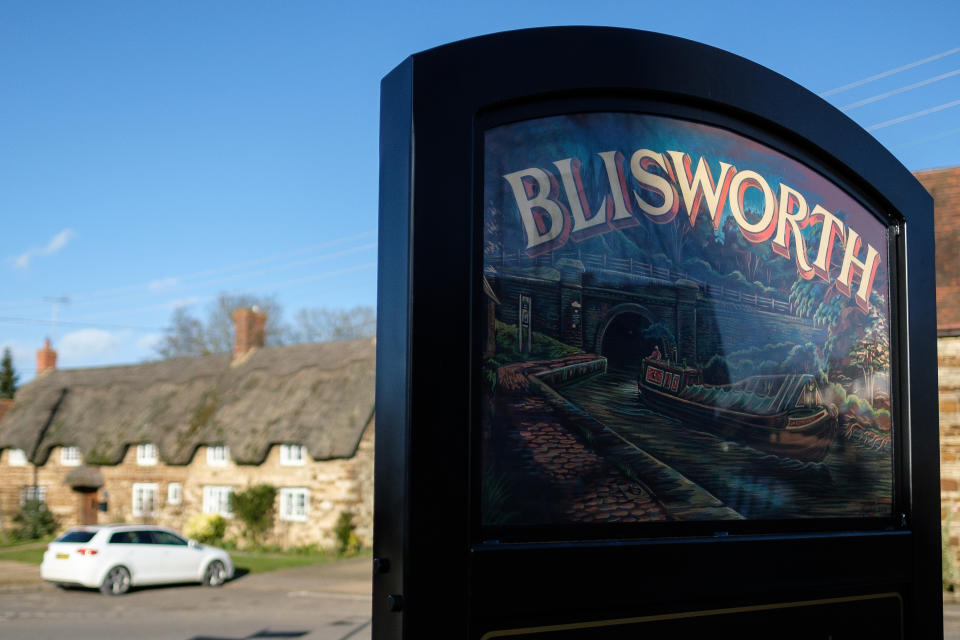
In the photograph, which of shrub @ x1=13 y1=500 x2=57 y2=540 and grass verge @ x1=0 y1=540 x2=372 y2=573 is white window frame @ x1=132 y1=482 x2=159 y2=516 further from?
shrub @ x1=13 y1=500 x2=57 y2=540

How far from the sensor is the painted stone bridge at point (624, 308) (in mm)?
2229

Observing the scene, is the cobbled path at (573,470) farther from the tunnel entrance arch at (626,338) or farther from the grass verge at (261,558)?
the grass verge at (261,558)

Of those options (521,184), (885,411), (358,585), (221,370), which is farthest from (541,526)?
(221,370)

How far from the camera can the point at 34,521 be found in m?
34.4

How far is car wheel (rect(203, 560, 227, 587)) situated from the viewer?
21031 mm

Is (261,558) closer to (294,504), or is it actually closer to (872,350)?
(294,504)

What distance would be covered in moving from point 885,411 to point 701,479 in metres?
1.03

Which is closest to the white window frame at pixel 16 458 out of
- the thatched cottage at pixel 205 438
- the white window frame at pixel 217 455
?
the thatched cottage at pixel 205 438

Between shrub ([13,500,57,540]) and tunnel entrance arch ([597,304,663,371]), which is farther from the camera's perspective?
shrub ([13,500,57,540])

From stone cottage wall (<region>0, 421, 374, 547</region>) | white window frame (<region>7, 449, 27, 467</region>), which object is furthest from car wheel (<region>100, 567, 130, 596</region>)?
white window frame (<region>7, 449, 27, 467</region>)

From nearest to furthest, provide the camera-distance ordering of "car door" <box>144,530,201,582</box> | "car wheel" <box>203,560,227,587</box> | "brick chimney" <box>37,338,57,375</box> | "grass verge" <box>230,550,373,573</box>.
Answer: "car door" <box>144,530,201,582</box>, "car wheel" <box>203,560,227,587</box>, "grass verge" <box>230,550,373,573</box>, "brick chimney" <box>37,338,57,375</box>

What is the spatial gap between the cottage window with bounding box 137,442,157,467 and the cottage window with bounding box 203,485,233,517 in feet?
11.5

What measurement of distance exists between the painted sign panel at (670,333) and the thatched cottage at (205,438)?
82.3ft

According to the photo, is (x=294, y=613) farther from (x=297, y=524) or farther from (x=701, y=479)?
(x=701, y=479)
